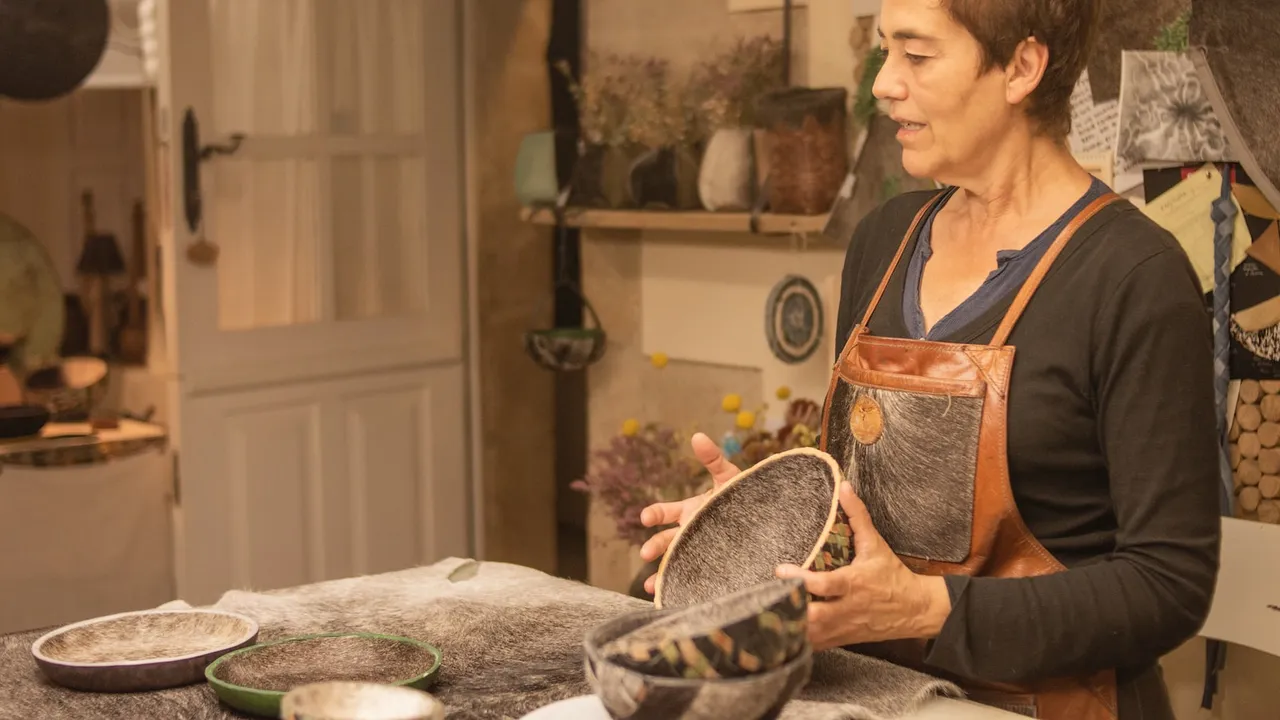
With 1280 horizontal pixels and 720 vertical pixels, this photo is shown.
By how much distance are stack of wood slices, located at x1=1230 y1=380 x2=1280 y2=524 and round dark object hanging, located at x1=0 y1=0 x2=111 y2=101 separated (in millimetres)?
2743

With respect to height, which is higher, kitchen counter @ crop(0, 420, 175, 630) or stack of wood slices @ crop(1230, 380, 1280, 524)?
stack of wood slices @ crop(1230, 380, 1280, 524)

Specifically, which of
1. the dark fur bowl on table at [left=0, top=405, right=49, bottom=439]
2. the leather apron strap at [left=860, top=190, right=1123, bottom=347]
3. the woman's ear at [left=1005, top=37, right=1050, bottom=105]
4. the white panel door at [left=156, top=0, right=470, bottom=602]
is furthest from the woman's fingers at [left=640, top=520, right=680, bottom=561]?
the dark fur bowl on table at [left=0, top=405, right=49, bottom=439]

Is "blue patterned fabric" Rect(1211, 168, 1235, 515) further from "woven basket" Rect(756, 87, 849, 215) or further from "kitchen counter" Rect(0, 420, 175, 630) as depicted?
"kitchen counter" Rect(0, 420, 175, 630)

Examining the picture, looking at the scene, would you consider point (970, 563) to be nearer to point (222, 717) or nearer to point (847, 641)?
point (847, 641)

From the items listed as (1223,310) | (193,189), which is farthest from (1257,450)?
(193,189)

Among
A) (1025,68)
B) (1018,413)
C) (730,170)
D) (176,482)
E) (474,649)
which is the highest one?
(1025,68)

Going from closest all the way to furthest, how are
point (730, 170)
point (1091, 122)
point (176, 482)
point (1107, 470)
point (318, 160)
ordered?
point (1107, 470) → point (1091, 122) → point (730, 170) → point (176, 482) → point (318, 160)

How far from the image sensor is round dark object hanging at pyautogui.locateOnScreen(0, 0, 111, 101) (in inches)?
132

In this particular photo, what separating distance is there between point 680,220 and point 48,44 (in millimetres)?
1589

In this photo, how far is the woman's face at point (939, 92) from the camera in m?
1.43

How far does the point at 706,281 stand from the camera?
11.5 ft

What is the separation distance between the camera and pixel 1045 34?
4.72 ft

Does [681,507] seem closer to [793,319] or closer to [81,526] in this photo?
[793,319]

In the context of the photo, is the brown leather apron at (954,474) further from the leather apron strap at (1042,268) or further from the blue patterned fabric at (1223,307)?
the blue patterned fabric at (1223,307)
